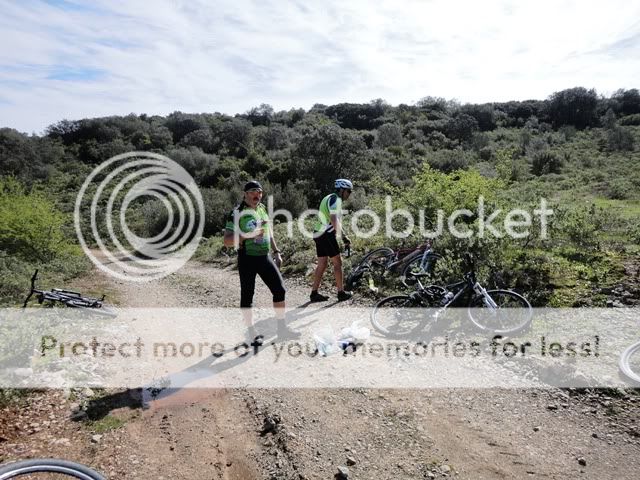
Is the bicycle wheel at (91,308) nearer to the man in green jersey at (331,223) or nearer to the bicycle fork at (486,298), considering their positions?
the man in green jersey at (331,223)

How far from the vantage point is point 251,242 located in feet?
19.1

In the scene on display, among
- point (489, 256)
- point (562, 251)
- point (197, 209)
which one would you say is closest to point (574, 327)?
point (489, 256)

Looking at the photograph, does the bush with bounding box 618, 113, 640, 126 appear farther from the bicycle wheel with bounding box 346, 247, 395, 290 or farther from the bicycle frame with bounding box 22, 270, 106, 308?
the bicycle frame with bounding box 22, 270, 106, 308

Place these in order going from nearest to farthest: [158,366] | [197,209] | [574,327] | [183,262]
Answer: [158,366]
[574,327]
[183,262]
[197,209]

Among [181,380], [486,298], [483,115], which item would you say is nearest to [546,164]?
[486,298]

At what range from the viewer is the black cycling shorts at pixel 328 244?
756 cm

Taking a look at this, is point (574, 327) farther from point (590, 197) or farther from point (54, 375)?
point (590, 197)

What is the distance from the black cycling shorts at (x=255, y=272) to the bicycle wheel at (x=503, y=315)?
2866 mm

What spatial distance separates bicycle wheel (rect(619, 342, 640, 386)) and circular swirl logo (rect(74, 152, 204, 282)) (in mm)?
12004

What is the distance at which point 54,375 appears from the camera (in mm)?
5461

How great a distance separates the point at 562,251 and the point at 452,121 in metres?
48.7

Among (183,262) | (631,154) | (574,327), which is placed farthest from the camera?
Result: (631,154)

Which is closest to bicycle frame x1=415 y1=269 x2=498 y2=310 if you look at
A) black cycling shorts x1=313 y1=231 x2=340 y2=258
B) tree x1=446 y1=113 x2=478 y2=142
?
black cycling shorts x1=313 y1=231 x2=340 y2=258

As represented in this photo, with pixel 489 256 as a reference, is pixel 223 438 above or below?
below
